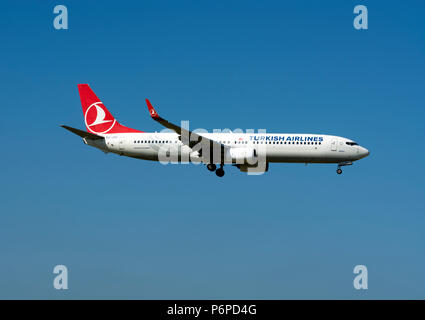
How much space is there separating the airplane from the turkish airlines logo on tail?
3855 mm

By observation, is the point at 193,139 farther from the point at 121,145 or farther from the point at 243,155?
the point at 121,145

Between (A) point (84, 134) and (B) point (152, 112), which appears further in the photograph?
(A) point (84, 134)

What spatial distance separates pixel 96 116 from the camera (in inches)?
3083

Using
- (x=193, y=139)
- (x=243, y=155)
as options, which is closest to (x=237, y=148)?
(x=243, y=155)

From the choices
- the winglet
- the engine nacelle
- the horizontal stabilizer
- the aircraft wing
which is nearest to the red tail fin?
the horizontal stabilizer

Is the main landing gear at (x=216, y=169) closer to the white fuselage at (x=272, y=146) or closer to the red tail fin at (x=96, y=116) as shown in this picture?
the white fuselage at (x=272, y=146)

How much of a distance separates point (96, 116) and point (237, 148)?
18152mm

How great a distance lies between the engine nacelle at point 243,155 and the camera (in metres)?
68.4

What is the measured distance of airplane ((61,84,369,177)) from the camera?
69062mm

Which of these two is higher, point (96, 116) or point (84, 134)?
point (96, 116)
